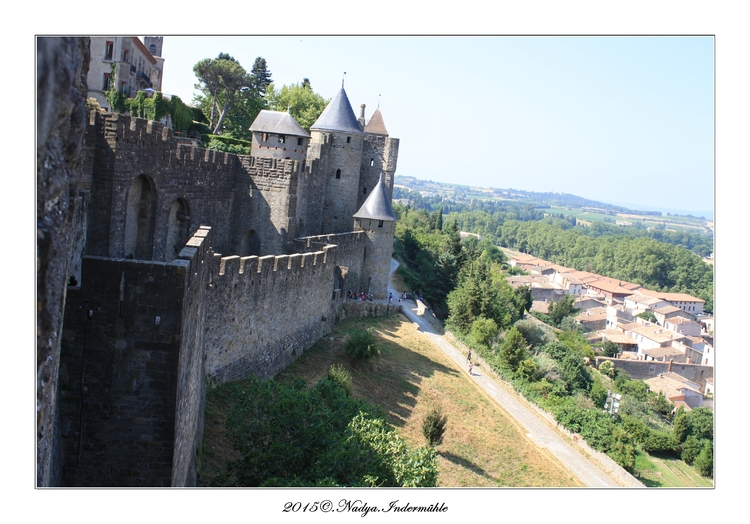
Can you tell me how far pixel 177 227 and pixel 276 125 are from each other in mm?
11124

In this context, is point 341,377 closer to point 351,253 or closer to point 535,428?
point 535,428

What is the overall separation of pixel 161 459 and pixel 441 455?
12663mm

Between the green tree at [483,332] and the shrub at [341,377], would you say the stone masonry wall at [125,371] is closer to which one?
the shrub at [341,377]

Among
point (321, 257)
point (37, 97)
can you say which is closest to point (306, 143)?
point (321, 257)

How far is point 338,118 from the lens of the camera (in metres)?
Answer: 37.2

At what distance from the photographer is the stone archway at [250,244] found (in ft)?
87.7

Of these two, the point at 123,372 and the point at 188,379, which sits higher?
the point at 123,372

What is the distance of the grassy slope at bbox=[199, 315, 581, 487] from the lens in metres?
19.8

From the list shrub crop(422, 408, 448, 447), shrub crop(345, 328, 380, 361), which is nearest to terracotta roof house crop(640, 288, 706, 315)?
shrub crop(345, 328, 380, 361)

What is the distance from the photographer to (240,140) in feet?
148

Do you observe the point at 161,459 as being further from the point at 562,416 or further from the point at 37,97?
the point at 562,416

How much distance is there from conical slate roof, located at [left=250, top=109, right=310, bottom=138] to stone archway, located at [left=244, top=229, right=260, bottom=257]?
6.30m

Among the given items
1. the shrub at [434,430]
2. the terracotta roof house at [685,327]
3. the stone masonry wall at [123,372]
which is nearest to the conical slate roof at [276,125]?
the shrub at [434,430]

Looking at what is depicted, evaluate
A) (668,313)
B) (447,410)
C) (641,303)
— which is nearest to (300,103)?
(447,410)
